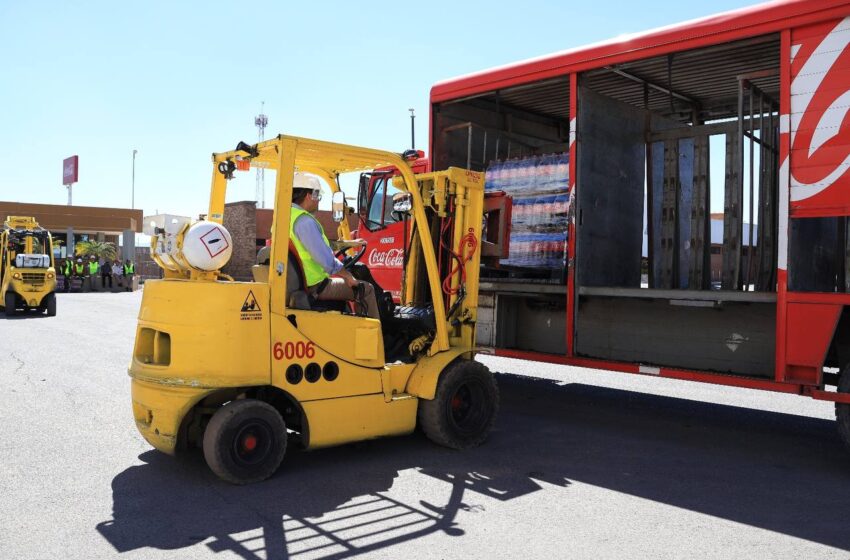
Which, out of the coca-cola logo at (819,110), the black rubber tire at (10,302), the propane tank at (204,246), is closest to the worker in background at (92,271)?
the black rubber tire at (10,302)

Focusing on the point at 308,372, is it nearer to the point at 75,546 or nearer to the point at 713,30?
the point at 75,546

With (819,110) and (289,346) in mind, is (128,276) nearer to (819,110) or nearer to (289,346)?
(289,346)

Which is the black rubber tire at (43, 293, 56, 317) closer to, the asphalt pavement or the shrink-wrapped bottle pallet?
the asphalt pavement

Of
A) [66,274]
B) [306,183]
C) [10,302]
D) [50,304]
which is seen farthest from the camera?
[66,274]

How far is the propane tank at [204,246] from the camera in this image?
15.4 ft

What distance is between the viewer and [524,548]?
3785mm

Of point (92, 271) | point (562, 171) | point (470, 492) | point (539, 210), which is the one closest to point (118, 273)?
point (92, 271)

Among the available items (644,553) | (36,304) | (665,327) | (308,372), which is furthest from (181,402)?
(36,304)

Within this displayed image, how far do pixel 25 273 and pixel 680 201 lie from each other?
676 inches

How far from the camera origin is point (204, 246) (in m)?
4.73

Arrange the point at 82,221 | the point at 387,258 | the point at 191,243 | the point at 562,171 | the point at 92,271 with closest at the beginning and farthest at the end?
the point at 191,243
the point at 562,171
the point at 387,258
the point at 92,271
the point at 82,221

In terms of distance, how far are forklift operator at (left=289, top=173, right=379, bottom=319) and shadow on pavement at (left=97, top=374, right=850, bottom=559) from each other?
1.24m

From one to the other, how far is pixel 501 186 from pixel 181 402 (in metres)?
4.41

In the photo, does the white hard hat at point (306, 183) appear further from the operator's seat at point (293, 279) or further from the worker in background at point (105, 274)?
the worker in background at point (105, 274)
